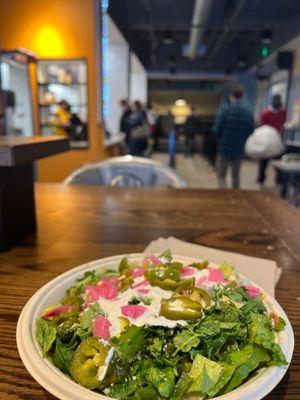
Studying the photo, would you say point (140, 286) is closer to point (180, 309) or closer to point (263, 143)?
point (180, 309)

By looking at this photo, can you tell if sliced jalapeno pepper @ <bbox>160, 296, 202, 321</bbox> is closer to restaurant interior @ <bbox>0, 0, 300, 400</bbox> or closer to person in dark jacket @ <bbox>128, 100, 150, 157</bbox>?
restaurant interior @ <bbox>0, 0, 300, 400</bbox>

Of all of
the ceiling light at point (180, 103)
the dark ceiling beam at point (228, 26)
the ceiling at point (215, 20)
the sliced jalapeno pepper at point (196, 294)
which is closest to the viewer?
the sliced jalapeno pepper at point (196, 294)

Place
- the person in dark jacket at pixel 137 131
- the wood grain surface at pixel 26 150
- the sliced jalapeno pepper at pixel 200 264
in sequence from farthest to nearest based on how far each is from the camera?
the person in dark jacket at pixel 137 131 < the wood grain surface at pixel 26 150 < the sliced jalapeno pepper at pixel 200 264

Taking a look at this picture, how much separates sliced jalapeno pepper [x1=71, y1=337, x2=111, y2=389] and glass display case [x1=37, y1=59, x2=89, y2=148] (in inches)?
171

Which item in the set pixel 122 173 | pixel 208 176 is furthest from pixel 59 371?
pixel 208 176

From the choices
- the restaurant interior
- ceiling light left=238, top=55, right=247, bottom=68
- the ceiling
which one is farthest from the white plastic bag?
ceiling light left=238, top=55, right=247, bottom=68

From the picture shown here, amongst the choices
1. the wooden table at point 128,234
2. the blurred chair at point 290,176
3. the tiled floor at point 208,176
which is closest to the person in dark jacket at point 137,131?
the tiled floor at point 208,176

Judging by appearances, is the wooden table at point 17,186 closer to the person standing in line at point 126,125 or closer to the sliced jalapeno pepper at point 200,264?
the sliced jalapeno pepper at point 200,264

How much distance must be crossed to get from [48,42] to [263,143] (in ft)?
10.6

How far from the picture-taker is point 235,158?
Result: 455cm

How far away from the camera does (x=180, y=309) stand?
437 millimetres

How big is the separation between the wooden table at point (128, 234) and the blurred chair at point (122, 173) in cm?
28

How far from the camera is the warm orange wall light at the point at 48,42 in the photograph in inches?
171

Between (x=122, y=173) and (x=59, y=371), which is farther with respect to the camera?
(x=122, y=173)
